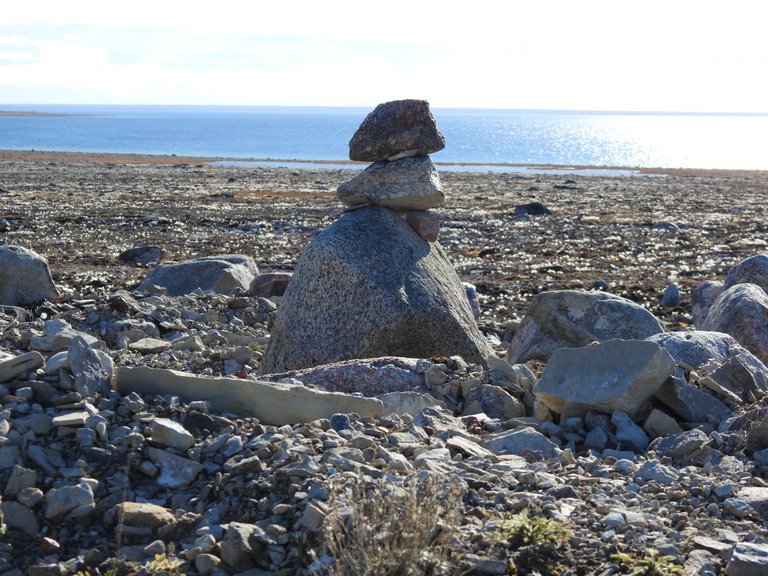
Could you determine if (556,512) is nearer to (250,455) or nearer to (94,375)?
(250,455)

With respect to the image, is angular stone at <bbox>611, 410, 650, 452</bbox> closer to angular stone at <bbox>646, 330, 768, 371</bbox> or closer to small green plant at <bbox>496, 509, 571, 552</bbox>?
angular stone at <bbox>646, 330, 768, 371</bbox>

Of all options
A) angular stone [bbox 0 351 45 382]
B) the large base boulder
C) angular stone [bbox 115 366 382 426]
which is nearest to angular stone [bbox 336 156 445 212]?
the large base boulder

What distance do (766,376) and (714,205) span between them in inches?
1145

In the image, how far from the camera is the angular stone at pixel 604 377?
688cm

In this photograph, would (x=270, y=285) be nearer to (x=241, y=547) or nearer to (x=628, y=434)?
(x=628, y=434)

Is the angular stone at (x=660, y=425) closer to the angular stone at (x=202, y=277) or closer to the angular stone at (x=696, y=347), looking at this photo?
the angular stone at (x=696, y=347)

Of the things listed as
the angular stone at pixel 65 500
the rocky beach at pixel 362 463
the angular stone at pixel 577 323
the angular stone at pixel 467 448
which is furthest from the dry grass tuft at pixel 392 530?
the angular stone at pixel 577 323

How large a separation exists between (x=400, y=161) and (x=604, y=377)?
4.12 meters

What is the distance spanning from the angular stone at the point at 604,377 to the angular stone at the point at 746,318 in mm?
4165

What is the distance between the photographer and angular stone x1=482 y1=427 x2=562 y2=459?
609cm

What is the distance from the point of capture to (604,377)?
699 cm

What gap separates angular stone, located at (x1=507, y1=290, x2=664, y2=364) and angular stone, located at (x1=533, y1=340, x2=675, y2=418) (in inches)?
143

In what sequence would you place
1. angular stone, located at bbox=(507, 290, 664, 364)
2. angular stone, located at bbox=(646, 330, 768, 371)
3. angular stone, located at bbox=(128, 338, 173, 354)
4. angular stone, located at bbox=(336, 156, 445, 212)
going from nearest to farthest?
angular stone, located at bbox=(646, 330, 768, 371) → angular stone, located at bbox=(336, 156, 445, 212) → angular stone, located at bbox=(128, 338, 173, 354) → angular stone, located at bbox=(507, 290, 664, 364)

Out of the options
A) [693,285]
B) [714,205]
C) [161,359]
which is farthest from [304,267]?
[714,205]
